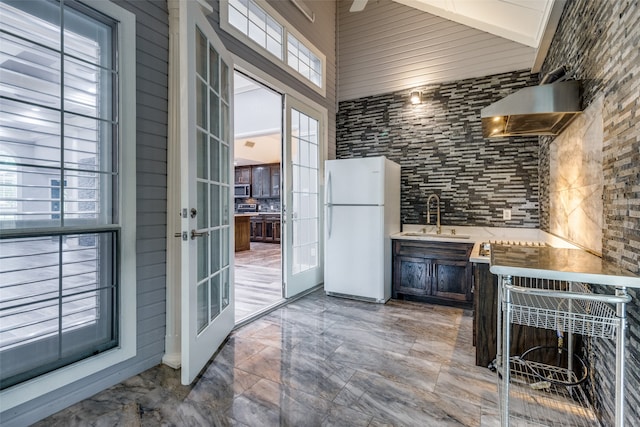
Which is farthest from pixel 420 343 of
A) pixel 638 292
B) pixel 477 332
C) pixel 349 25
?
pixel 349 25

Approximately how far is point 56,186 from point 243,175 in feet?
28.1

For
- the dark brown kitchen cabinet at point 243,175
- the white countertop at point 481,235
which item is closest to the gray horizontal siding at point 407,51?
the white countertop at point 481,235

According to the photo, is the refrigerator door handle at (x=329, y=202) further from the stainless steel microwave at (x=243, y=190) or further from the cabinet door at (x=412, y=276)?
the stainless steel microwave at (x=243, y=190)

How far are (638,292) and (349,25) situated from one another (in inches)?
179

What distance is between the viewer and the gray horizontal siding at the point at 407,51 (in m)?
3.69

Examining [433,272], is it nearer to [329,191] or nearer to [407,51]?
[329,191]

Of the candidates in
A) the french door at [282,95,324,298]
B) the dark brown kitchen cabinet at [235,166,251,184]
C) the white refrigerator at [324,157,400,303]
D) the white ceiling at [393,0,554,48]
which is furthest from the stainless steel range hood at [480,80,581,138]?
the dark brown kitchen cabinet at [235,166,251,184]

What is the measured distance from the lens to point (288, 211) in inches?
143

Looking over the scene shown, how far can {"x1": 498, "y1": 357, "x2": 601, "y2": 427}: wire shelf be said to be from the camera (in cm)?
166

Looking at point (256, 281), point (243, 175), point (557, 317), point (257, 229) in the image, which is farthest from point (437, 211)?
point (243, 175)

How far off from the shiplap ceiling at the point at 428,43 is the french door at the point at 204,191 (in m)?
2.43

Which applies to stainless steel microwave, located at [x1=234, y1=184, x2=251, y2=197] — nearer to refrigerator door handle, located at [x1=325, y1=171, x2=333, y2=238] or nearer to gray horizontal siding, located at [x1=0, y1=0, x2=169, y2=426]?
refrigerator door handle, located at [x1=325, y1=171, x2=333, y2=238]

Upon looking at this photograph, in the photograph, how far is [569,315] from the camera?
1260 millimetres

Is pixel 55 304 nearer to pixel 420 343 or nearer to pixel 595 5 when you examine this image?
pixel 420 343
